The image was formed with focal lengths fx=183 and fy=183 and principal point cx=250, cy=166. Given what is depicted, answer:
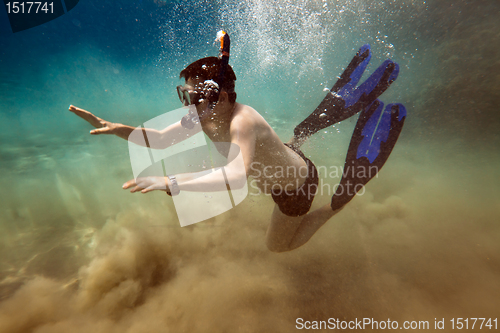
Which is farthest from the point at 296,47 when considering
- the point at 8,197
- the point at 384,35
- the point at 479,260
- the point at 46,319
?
the point at 8,197

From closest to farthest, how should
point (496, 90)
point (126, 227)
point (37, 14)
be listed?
point (126, 227) → point (37, 14) → point (496, 90)

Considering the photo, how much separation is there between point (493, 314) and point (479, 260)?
1.67 metres

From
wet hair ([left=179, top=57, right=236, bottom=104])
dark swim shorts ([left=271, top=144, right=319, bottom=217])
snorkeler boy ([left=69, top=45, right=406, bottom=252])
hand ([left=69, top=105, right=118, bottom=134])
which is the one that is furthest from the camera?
dark swim shorts ([left=271, top=144, right=319, bottom=217])

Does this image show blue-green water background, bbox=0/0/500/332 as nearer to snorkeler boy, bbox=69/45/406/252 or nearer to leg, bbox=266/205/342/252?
leg, bbox=266/205/342/252

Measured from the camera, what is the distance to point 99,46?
11.7 m

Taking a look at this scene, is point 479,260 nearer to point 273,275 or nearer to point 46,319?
point 273,275

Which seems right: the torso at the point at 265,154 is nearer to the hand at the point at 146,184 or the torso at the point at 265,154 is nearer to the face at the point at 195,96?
the face at the point at 195,96

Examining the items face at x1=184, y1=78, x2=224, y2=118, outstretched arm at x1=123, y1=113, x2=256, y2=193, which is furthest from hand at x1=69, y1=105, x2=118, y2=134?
outstretched arm at x1=123, y1=113, x2=256, y2=193

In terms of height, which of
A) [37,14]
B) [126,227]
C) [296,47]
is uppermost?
[37,14]

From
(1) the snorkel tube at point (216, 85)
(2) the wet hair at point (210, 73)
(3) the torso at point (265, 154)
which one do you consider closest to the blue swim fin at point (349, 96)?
(3) the torso at point (265, 154)

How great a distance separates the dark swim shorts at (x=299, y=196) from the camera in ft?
8.50

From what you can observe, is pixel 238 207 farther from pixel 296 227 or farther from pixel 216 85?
pixel 216 85

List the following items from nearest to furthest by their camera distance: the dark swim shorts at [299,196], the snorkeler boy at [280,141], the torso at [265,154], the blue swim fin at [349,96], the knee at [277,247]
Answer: the snorkeler boy at [280,141], the torso at [265,154], the dark swim shorts at [299,196], the knee at [277,247], the blue swim fin at [349,96]

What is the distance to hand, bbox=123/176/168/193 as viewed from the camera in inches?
42.2
